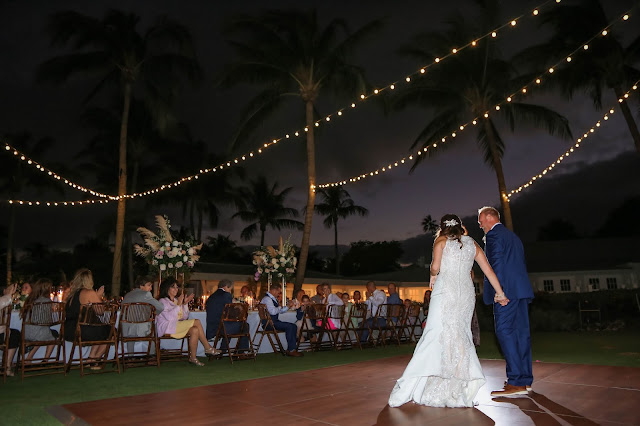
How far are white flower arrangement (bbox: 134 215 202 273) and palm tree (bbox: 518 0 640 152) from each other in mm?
13000

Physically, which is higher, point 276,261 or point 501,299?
point 276,261

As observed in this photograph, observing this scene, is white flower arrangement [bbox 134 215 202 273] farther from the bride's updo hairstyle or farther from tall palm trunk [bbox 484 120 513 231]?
tall palm trunk [bbox 484 120 513 231]

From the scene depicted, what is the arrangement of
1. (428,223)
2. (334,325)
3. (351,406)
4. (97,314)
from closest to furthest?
(351,406)
(97,314)
(334,325)
(428,223)

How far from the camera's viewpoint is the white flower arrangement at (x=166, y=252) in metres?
8.68

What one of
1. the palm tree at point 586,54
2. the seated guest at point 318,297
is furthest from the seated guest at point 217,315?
the palm tree at point 586,54

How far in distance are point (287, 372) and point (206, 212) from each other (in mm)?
29366

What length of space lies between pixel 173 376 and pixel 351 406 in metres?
2.78

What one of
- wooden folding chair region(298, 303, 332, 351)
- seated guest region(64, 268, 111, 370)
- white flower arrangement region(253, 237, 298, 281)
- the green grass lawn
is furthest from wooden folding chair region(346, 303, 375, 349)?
seated guest region(64, 268, 111, 370)

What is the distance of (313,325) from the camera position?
9.47m

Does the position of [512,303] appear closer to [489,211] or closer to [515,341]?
[515,341]

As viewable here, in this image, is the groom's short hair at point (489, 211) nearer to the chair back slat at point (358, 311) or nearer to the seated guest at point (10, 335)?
the chair back slat at point (358, 311)

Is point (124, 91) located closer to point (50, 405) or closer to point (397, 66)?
point (397, 66)

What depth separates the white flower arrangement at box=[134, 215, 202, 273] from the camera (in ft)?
28.5

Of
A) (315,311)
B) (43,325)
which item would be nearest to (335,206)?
(315,311)
